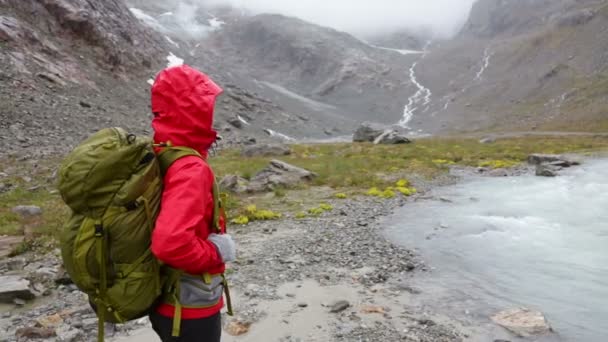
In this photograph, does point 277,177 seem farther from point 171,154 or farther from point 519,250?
point 171,154

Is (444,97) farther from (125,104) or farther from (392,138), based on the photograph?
(125,104)

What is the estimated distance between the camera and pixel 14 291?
8.81m

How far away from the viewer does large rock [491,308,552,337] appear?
7685 millimetres

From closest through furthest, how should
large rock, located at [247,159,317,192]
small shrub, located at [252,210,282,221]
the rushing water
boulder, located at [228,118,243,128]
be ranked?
1. the rushing water
2. small shrub, located at [252,210,282,221]
3. large rock, located at [247,159,317,192]
4. boulder, located at [228,118,243,128]

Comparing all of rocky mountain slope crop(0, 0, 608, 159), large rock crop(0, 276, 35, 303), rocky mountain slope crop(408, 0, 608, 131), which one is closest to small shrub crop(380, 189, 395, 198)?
large rock crop(0, 276, 35, 303)

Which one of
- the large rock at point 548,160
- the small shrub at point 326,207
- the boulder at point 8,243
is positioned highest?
the large rock at point 548,160

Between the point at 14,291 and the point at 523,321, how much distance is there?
A: 933 centimetres

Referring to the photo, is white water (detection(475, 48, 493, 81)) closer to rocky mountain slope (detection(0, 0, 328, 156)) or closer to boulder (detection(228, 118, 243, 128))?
rocky mountain slope (detection(0, 0, 328, 156))

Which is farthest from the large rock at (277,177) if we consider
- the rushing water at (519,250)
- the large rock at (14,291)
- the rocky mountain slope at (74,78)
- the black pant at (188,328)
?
the black pant at (188,328)

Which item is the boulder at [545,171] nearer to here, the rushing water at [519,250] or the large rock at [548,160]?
the large rock at [548,160]

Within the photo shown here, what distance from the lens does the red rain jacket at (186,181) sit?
11.5 ft

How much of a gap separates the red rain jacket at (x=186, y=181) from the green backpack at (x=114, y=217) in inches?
6.7

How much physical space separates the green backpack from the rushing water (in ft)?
21.5

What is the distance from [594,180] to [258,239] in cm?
2048
